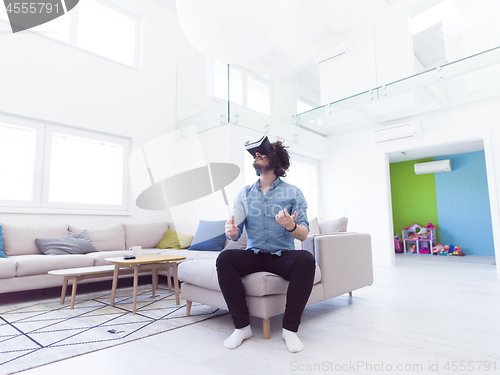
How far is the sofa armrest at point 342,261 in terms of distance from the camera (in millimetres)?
2324

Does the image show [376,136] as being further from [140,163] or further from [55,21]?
[55,21]

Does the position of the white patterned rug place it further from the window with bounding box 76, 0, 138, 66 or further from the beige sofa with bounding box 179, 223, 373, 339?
the window with bounding box 76, 0, 138, 66

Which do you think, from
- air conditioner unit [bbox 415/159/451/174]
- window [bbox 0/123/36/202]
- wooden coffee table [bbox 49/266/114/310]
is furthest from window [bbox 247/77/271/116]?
air conditioner unit [bbox 415/159/451/174]

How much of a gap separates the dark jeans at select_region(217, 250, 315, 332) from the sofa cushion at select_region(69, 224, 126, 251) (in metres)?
2.53

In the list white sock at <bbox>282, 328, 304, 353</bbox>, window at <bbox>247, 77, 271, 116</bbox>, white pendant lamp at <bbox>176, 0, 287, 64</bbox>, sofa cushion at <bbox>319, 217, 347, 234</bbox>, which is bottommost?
white sock at <bbox>282, 328, 304, 353</bbox>

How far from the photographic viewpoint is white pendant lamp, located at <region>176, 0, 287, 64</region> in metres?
1.60

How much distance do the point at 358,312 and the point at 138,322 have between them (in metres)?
1.57

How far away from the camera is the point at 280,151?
2.08m

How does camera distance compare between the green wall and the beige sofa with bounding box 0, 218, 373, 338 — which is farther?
the green wall

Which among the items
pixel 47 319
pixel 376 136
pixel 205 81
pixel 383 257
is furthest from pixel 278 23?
pixel 383 257

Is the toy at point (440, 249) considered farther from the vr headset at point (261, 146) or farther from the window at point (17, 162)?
the window at point (17, 162)

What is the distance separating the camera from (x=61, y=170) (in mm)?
4031

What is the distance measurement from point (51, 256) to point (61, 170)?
141cm

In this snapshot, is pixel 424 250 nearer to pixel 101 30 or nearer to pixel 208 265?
pixel 208 265
